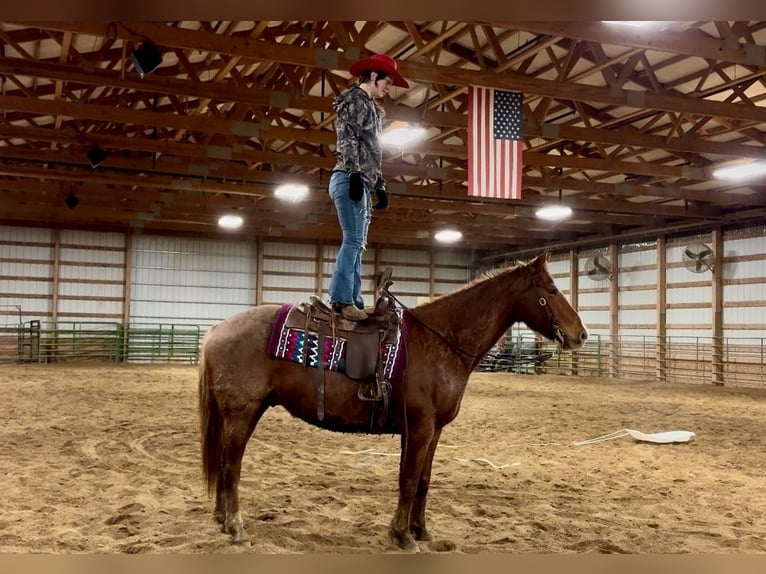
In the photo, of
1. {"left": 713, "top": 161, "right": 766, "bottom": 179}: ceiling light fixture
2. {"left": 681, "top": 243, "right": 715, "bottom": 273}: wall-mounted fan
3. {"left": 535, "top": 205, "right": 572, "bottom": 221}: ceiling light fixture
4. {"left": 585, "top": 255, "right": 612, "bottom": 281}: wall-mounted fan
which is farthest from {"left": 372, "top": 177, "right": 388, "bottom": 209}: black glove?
{"left": 585, "top": 255, "right": 612, "bottom": 281}: wall-mounted fan

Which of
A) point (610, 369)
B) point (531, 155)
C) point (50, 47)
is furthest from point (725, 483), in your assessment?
point (610, 369)

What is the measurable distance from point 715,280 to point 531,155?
31.8ft

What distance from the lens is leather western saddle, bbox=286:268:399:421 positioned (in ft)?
12.4

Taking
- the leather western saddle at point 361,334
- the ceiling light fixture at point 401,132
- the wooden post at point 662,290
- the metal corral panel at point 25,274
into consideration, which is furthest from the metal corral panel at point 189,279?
the leather western saddle at point 361,334

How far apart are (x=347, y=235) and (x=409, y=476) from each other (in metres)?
1.54

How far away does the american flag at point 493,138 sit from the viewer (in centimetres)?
920

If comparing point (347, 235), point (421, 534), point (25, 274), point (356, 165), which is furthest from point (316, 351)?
point (25, 274)

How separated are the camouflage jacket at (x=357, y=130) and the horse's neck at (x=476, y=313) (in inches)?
38.7

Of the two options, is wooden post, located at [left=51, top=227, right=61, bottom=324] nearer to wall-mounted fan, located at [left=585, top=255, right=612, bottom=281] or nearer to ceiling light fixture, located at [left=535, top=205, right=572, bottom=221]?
ceiling light fixture, located at [left=535, top=205, right=572, bottom=221]

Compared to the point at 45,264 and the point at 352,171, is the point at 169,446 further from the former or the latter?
the point at 45,264

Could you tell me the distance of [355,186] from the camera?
3.74 m

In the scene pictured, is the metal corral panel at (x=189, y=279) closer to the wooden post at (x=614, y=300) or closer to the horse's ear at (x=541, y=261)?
the wooden post at (x=614, y=300)

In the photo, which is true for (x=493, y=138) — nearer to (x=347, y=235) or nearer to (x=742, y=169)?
(x=347, y=235)

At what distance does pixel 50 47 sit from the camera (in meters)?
11.1
